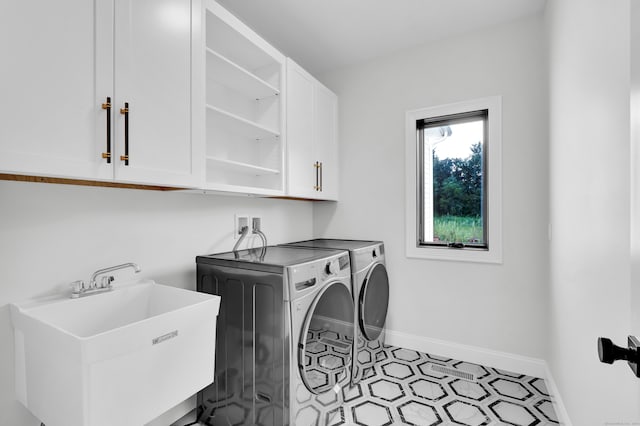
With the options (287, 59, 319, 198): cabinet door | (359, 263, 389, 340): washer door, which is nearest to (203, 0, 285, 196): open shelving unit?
(287, 59, 319, 198): cabinet door

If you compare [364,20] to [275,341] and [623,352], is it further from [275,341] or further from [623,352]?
[623,352]

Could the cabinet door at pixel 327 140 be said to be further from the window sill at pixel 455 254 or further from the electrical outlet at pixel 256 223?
the window sill at pixel 455 254

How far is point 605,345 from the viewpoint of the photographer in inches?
24.8

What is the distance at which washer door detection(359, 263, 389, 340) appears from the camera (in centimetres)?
219

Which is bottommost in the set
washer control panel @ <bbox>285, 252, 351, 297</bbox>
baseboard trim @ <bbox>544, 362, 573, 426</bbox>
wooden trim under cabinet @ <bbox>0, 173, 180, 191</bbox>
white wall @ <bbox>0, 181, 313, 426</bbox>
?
baseboard trim @ <bbox>544, 362, 573, 426</bbox>

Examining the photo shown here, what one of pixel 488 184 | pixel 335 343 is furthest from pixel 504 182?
pixel 335 343

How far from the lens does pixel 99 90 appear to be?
116cm

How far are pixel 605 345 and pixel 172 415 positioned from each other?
1.96m

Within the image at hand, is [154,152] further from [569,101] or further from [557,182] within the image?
[557,182]

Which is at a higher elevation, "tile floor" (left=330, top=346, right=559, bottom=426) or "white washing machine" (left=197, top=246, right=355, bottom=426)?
"white washing machine" (left=197, top=246, right=355, bottom=426)

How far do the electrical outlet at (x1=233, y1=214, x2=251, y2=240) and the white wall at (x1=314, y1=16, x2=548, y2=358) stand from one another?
0.96 m

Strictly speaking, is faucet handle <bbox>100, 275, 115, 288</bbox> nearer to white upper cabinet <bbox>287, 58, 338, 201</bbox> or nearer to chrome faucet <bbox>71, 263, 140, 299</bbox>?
chrome faucet <bbox>71, 263, 140, 299</bbox>

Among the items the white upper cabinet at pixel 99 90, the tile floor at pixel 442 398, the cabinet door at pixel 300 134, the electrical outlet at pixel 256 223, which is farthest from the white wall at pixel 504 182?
the white upper cabinet at pixel 99 90

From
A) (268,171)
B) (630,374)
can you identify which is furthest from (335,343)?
(630,374)
